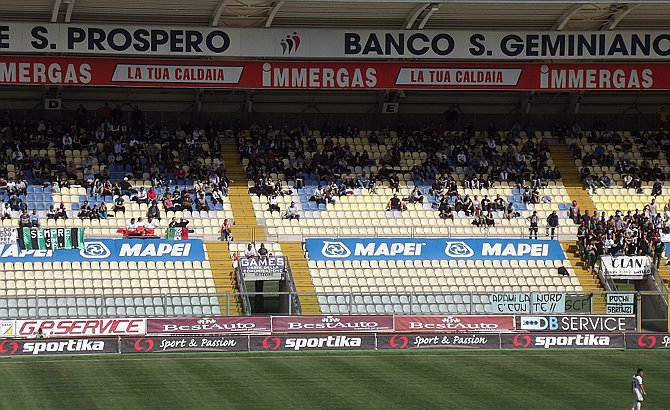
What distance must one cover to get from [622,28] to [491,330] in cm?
1537

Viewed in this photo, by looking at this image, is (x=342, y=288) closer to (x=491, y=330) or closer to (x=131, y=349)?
(x=491, y=330)

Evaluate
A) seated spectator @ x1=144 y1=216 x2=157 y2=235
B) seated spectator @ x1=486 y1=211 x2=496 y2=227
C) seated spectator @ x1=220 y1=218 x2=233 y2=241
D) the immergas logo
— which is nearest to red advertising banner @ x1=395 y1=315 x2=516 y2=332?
seated spectator @ x1=486 y1=211 x2=496 y2=227

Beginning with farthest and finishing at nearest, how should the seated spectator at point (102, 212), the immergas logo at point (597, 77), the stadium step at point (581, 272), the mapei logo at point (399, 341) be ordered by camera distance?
the immergas logo at point (597, 77), the seated spectator at point (102, 212), the stadium step at point (581, 272), the mapei logo at point (399, 341)

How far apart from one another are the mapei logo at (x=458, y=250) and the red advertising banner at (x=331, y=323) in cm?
638

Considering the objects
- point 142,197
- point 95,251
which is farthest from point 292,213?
point 95,251

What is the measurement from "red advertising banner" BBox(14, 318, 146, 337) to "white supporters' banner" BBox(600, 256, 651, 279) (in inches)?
681

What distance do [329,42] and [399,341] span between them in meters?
13.8

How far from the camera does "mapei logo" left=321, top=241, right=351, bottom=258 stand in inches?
1786

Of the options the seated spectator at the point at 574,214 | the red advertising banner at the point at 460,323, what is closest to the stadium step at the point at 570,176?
the seated spectator at the point at 574,214

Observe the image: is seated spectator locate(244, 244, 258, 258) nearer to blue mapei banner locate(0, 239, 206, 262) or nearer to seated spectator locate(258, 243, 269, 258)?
seated spectator locate(258, 243, 269, 258)

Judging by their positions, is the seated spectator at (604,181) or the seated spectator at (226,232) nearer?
the seated spectator at (226,232)

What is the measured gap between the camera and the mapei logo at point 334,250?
45375 mm

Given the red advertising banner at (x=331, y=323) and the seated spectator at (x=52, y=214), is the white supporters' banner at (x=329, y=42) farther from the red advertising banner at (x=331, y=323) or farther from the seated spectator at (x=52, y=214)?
the red advertising banner at (x=331, y=323)

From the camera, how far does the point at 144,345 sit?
3666 centimetres
